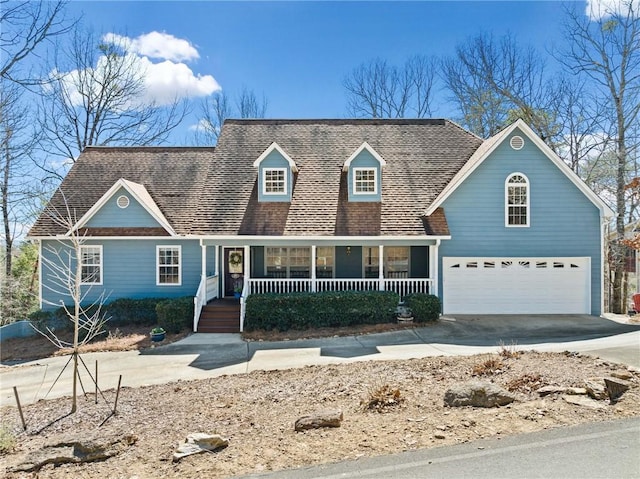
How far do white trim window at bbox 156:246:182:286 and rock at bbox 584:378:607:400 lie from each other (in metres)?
13.7

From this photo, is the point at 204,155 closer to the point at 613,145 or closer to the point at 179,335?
the point at 179,335

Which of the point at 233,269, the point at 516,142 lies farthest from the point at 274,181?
the point at 516,142

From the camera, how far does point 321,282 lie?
14836mm

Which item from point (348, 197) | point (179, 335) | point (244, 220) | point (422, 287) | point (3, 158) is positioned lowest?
point (179, 335)

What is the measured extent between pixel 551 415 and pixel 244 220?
38.7ft

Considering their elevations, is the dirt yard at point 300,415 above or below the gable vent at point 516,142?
below

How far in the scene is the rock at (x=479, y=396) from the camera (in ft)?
19.9

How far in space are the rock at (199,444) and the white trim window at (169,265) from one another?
11.2 metres

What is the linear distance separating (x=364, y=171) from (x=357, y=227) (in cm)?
259

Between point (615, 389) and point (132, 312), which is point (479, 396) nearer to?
point (615, 389)

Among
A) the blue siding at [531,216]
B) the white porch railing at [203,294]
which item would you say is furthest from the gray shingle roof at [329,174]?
the white porch railing at [203,294]

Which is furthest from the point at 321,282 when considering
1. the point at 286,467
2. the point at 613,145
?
→ the point at 613,145

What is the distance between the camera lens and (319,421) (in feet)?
18.5

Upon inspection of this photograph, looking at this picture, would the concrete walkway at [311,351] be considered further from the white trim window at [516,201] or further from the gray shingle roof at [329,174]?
the gray shingle roof at [329,174]
